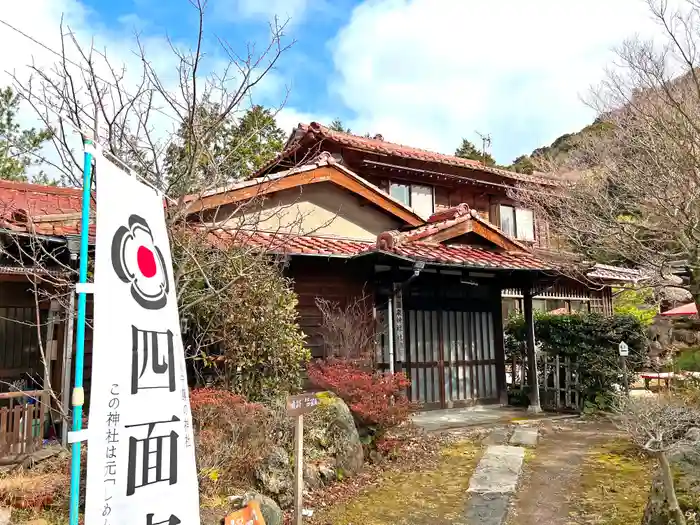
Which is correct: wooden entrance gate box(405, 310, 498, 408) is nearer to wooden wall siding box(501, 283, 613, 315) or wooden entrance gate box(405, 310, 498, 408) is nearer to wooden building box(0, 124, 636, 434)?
wooden building box(0, 124, 636, 434)

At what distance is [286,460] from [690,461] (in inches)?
165

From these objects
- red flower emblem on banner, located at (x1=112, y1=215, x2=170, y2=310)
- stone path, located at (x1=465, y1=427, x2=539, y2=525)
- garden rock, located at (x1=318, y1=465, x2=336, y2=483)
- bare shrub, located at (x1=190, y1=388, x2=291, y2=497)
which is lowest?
stone path, located at (x1=465, y1=427, x2=539, y2=525)

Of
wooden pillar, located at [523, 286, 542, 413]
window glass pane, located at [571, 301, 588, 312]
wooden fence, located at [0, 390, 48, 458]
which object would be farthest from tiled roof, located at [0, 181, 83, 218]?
window glass pane, located at [571, 301, 588, 312]

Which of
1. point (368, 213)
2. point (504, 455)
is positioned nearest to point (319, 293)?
point (368, 213)

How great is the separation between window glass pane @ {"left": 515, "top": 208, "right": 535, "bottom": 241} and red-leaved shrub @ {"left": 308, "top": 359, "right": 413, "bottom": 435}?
14.0 metres

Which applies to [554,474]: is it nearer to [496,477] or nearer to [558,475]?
[558,475]

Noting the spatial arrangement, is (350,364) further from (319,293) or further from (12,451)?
(12,451)

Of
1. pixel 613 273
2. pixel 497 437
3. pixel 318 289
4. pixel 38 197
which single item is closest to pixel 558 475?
pixel 497 437

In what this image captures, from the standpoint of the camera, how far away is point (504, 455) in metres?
7.97

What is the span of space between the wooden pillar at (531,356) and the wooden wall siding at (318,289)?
4312 millimetres

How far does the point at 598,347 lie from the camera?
463 inches

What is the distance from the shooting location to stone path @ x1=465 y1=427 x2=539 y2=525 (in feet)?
18.9

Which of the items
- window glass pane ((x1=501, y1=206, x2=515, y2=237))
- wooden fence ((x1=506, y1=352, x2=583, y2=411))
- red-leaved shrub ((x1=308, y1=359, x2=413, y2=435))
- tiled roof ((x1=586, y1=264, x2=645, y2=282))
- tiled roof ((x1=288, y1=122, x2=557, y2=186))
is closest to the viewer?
red-leaved shrub ((x1=308, y1=359, x2=413, y2=435))

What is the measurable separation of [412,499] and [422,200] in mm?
12631
